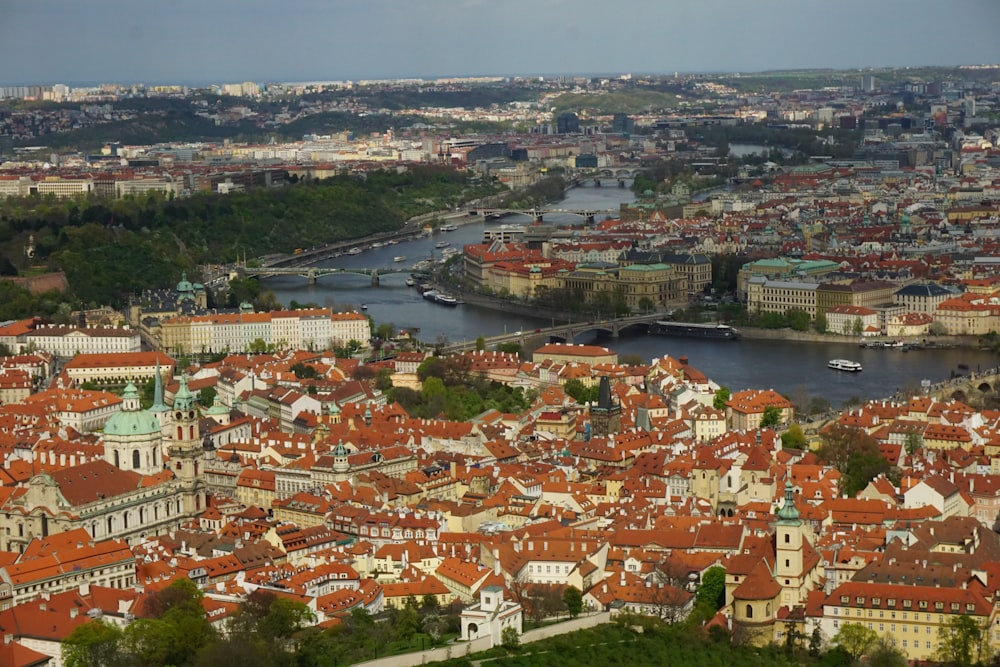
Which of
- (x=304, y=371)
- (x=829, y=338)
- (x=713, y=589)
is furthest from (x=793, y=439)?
(x=829, y=338)

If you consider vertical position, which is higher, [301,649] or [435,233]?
[301,649]

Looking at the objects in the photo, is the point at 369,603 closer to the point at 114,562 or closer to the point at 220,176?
the point at 114,562

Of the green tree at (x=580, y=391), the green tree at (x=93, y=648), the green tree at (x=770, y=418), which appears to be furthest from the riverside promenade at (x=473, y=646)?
the green tree at (x=580, y=391)

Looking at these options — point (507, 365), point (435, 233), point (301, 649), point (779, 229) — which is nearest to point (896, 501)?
point (301, 649)

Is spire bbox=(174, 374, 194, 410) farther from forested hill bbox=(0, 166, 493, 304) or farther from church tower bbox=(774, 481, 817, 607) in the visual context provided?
forested hill bbox=(0, 166, 493, 304)

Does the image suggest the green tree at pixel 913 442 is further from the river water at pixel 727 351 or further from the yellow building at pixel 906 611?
the yellow building at pixel 906 611

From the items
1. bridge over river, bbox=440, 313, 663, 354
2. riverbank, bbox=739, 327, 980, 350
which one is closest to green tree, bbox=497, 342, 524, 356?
bridge over river, bbox=440, 313, 663, 354
